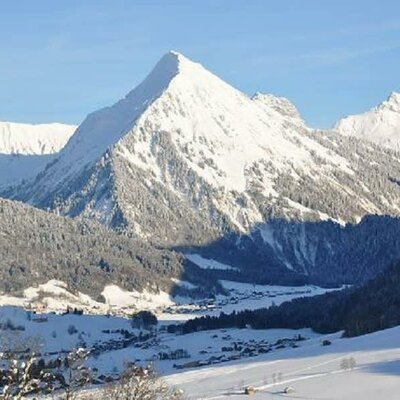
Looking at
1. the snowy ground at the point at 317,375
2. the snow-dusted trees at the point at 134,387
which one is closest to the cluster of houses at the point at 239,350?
the snowy ground at the point at 317,375

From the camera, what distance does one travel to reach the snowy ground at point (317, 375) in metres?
64.7

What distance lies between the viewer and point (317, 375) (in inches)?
2931

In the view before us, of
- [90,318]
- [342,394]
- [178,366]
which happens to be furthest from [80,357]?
[90,318]

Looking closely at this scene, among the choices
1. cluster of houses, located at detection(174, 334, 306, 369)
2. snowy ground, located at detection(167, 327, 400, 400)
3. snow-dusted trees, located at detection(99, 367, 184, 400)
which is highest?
snow-dusted trees, located at detection(99, 367, 184, 400)

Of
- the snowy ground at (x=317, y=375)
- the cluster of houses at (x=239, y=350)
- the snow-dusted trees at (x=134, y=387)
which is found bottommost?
→ the cluster of houses at (x=239, y=350)

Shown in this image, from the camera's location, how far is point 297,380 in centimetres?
7331

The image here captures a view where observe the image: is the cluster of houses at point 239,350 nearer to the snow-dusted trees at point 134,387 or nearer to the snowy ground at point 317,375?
the snowy ground at point 317,375

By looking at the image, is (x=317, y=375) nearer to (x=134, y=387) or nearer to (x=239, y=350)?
(x=134, y=387)

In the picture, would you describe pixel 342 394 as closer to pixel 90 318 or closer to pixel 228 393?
pixel 228 393

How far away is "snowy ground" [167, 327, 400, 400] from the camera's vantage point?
64.7 meters

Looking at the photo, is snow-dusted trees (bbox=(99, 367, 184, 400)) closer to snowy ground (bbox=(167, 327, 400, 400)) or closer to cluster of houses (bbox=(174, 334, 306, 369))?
snowy ground (bbox=(167, 327, 400, 400))

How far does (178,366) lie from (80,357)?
93.3 m

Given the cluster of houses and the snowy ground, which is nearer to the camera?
the snowy ground

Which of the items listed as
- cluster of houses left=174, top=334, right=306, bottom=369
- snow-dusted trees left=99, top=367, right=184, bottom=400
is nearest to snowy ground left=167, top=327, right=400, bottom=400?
cluster of houses left=174, top=334, right=306, bottom=369
